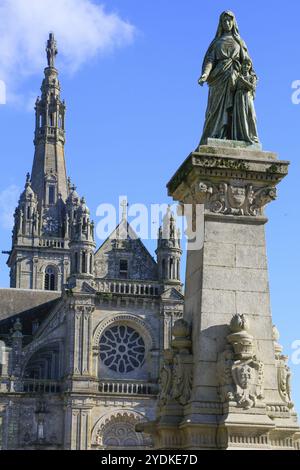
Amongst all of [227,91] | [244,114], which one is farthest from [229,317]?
[227,91]

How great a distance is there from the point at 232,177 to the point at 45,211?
2492 inches

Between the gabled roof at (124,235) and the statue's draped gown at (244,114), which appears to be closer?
the statue's draped gown at (244,114)

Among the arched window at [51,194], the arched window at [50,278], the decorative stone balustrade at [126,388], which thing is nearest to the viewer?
the decorative stone balustrade at [126,388]

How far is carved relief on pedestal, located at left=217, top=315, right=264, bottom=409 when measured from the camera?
10.3 metres

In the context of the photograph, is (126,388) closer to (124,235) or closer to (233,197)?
(124,235)

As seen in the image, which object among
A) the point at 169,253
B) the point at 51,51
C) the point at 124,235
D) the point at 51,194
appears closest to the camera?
the point at 169,253

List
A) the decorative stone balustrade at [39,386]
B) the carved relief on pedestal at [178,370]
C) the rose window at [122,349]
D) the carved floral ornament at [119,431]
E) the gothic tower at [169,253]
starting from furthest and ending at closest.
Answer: the gothic tower at [169,253] → the rose window at [122,349] → the decorative stone balustrade at [39,386] → the carved floral ornament at [119,431] → the carved relief on pedestal at [178,370]

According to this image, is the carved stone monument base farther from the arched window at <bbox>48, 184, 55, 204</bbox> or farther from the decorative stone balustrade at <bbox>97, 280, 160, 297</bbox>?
the arched window at <bbox>48, 184, 55, 204</bbox>

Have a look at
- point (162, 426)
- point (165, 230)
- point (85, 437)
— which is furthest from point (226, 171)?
point (165, 230)

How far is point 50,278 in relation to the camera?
233 ft

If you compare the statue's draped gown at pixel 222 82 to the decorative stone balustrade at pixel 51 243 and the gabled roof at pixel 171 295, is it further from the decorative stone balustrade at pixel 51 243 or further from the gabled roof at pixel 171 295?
the decorative stone balustrade at pixel 51 243

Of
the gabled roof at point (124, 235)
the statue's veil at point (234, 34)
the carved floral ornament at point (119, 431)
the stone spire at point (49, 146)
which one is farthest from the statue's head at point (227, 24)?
the stone spire at point (49, 146)

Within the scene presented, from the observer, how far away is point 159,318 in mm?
54156

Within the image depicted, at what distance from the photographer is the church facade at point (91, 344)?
51.2m
